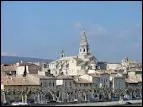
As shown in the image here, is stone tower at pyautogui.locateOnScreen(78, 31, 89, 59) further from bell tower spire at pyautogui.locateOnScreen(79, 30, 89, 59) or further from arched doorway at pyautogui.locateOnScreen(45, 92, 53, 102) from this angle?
arched doorway at pyautogui.locateOnScreen(45, 92, 53, 102)

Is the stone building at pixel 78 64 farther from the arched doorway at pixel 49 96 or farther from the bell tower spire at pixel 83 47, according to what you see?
the arched doorway at pixel 49 96

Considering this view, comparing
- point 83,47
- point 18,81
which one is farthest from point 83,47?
point 18,81

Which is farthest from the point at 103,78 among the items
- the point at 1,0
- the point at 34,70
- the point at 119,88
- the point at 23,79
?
the point at 1,0

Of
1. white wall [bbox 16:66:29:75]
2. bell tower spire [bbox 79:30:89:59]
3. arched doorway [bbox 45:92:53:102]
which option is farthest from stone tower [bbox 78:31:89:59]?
arched doorway [bbox 45:92:53:102]

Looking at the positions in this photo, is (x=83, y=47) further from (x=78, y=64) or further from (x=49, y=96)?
(x=49, y=96)

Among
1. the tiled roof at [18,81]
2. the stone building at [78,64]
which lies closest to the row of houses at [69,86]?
the tiled roof at [18,81]

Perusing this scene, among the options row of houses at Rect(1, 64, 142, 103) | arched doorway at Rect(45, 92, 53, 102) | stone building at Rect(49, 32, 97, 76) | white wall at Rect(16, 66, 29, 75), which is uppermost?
stone building at Rect(49, 32, 97, 76)

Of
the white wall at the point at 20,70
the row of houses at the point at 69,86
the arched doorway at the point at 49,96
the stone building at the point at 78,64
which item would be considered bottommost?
the arched doorway at the point at 49,96

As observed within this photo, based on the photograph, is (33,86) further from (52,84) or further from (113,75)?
(113,75)

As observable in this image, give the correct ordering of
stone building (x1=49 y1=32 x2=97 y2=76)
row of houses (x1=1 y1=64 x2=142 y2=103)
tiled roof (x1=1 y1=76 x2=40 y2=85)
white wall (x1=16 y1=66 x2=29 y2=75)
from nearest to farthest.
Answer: tiled roof (x1=1 y1=76 x2=40 y2=85) → row of houses (x1=1 y1=64 x2=142 y2=103) → white wall (x1=16 y1=66 x2=29 y2=75) → stone building (x1=49 y1=32 x2=97 y2=76)

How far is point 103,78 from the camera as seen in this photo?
7225cm

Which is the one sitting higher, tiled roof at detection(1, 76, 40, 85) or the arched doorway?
tiled roof at detection(1, 76, 40, 85)

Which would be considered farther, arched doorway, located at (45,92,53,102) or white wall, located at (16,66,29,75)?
white wall, located at (16,66,29,75)

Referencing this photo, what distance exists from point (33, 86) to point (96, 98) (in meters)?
8.87
